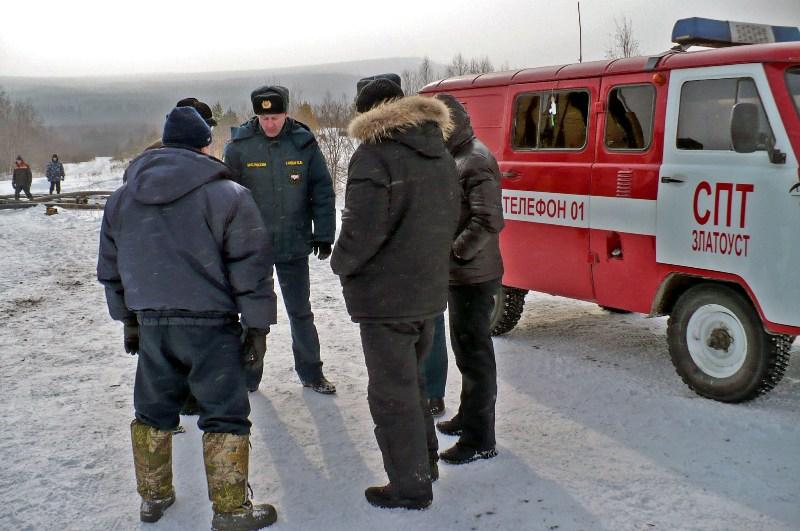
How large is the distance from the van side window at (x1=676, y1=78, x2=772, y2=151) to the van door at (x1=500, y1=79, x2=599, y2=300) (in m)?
0.75

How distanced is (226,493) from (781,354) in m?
3.42

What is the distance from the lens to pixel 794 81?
14.1ft

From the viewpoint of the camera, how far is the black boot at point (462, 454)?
3768mm

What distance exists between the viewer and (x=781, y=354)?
177 inches

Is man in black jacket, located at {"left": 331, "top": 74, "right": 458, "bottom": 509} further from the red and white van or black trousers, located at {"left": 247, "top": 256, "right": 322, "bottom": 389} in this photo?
the red and white van

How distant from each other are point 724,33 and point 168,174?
417cm

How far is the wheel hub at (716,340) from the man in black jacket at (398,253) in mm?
2328

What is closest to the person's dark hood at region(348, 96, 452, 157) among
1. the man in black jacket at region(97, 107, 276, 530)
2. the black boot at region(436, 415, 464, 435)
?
the man in black jacket at region(97, 107, 276, 530)

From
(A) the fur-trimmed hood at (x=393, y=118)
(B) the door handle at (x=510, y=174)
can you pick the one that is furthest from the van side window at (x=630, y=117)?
(A) the fur-trimmed hood at (x=393, y=118)

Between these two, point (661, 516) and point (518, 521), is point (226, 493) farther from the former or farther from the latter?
point (661, 516)

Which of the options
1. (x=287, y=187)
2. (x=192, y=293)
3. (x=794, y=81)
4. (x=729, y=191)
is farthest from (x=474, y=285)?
(x=794, y=81)

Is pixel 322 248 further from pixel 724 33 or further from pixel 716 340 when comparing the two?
pixel 724 33

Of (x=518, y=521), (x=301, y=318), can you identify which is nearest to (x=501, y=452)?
(x=518, y=521)

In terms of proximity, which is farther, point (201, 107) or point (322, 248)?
point (322, 248)
